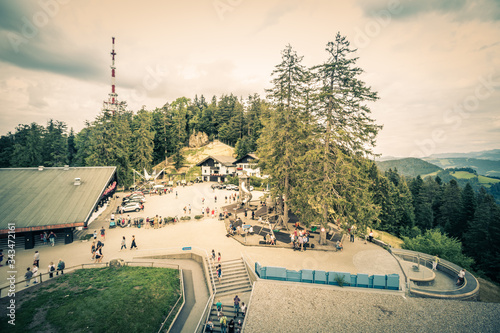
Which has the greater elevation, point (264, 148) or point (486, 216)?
point (264, 148)

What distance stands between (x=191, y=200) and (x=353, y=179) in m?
28.9

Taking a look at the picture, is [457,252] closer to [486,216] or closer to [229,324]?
[229,324]

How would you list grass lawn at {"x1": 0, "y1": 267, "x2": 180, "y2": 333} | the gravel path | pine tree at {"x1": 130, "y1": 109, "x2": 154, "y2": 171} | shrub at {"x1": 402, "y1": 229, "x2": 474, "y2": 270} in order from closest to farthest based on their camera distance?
the gravel path → grass lawn at {"x1": 0, "y1": 267, "x2": 180, "y2": 333} → shrub at {"x1": 402, "y1": 229, "x2": 474, "y2": 270} → pine tree at {"x1": 130, "y1": 109, "x2": 154, "y2": 171}

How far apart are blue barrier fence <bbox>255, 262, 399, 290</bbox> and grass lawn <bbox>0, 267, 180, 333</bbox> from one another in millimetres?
6879

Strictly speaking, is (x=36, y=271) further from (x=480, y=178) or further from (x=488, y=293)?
(x=480, y=178)

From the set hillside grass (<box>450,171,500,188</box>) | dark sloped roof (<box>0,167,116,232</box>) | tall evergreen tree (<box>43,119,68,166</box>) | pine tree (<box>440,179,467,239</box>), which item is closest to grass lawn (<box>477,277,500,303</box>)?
dark sloped roof (<box>0,167,116,232</box>)

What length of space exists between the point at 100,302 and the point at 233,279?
27.8 feet

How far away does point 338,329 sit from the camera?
1076 centimetres

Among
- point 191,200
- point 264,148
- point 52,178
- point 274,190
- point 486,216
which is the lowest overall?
point 486,216

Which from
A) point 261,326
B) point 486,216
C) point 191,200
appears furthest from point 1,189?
point 486,216

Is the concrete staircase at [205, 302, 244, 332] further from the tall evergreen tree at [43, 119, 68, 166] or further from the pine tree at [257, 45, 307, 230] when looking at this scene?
the tall evergreen tree at [43, 119, 68, 166]

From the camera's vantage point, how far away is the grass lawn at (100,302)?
11.3m

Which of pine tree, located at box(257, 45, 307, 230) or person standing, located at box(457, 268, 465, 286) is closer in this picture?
person standing, located at box(457, 268, 465, 286)

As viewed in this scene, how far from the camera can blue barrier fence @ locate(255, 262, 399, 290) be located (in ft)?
45.8
